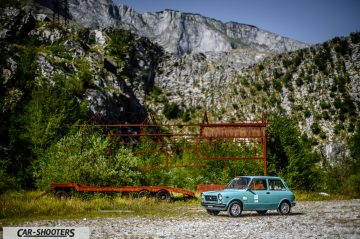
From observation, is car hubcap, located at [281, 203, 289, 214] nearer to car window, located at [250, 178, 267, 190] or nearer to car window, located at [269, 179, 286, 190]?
car window, located at [269, 179, 286, 190]

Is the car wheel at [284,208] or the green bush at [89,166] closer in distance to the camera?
the car wheel at [284,208]

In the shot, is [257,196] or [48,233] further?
[257,196]

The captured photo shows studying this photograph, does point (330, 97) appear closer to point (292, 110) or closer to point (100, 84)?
point (292, 110)

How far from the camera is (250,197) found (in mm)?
16750

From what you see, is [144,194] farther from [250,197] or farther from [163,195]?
[250,197]

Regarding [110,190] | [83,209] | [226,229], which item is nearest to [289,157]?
[110,190]

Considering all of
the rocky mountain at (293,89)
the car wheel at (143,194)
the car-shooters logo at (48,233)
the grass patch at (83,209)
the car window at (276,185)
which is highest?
the rocky mountain at (293,89)

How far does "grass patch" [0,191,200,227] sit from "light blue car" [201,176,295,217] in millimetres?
1674

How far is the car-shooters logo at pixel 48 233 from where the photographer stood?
Answer: 29.2 feet

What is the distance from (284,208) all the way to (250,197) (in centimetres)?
205

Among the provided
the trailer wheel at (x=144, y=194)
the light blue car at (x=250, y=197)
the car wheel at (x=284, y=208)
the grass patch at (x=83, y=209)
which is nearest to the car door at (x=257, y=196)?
the light blue car at (x=250, y=197)

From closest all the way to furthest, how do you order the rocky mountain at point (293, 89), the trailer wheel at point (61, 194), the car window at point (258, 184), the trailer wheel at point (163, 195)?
the car window at point (258, 184)
the trailer wheel at point (61, 194)
the trailer wheel at point (163, 195)
the rocky mountain at point (293, 89)

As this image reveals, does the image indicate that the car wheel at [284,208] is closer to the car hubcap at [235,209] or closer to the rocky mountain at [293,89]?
the car hubcap at [235,209]

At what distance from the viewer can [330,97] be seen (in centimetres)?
9250
